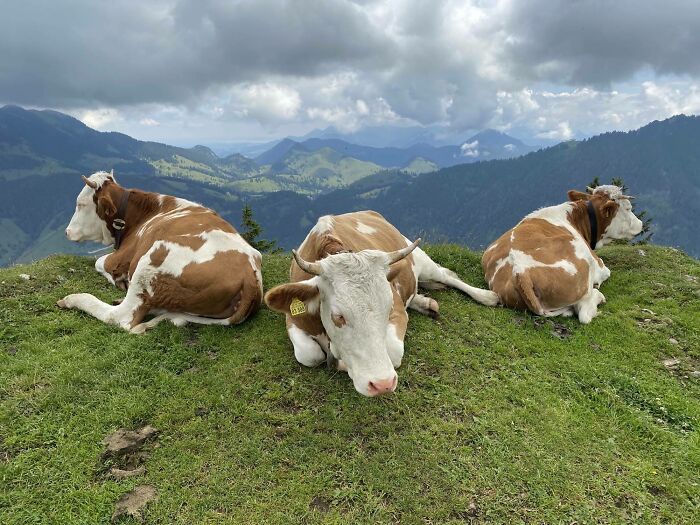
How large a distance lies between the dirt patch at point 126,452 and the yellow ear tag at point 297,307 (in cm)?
204

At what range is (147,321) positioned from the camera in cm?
727

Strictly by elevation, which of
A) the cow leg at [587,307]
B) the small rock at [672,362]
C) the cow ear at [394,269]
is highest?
the cow ear at [394,269]

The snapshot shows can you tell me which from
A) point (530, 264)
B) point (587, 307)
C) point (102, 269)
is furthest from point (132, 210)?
point (587, 307)

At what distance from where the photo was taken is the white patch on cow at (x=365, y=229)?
788 centimetres

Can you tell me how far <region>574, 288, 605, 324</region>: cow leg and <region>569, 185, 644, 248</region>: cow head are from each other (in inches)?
116

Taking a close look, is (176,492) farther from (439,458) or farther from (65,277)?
(65,277)

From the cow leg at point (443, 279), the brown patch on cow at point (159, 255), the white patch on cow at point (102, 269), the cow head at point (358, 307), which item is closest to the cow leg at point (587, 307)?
the cow leg at point (443, 279)

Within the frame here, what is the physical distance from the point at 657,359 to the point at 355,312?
556cm

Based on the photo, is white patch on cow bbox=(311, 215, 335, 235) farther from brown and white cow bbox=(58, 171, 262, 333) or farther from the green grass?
the green grass

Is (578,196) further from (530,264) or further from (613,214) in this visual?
(530,264)

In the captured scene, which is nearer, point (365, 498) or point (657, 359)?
point (365, 498)

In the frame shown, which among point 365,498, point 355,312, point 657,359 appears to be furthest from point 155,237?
point 657,359

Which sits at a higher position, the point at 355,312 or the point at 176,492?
the point at 355,312

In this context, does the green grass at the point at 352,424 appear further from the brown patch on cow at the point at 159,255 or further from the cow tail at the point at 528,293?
the brown patch on cow at the point at 159,255
